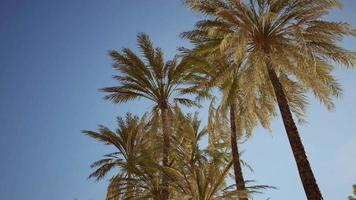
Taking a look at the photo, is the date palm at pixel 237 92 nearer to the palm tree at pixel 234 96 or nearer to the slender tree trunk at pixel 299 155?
the palm tree at pixel 234 96

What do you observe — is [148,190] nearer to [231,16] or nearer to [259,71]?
[259,71]

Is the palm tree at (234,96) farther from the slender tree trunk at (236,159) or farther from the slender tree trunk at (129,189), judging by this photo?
the slender tree trunk at (129,189)

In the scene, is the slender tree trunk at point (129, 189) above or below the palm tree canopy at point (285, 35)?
below

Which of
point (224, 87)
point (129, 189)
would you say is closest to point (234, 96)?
point (224, 87)

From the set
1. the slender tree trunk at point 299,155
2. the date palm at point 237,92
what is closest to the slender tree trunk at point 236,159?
the date palm at point 237,92

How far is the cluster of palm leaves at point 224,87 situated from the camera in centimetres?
1195

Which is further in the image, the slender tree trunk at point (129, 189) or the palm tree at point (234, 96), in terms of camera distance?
the slender tree trunk at point (129, 189)

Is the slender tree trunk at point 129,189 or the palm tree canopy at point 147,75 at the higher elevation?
the palm tree canopy at point 147,75

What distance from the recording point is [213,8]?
1333cm

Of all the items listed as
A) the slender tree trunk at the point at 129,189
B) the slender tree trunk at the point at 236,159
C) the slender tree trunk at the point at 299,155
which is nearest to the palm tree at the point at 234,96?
the slender tree trunk at the point at 236,159

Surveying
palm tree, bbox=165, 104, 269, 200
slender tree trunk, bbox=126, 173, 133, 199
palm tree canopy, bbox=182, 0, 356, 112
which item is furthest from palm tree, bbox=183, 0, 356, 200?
slender tree trunk, bbox=126, 173, 133, 199

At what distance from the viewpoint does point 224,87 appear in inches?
551

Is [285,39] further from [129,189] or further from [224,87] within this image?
[129,189]

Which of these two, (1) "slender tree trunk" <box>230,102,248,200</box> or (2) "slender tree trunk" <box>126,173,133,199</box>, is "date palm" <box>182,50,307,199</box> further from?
(2) "slender tree trunk" <box>126,173,133,199</box>
